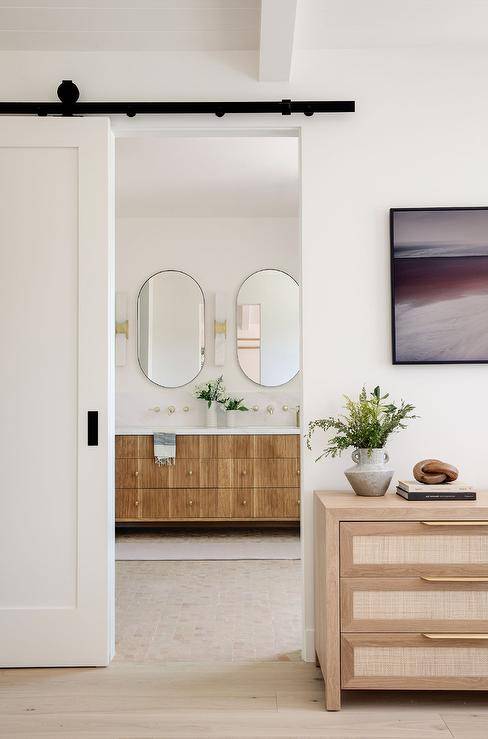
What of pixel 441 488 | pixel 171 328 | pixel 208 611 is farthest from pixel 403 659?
pixel 171 328

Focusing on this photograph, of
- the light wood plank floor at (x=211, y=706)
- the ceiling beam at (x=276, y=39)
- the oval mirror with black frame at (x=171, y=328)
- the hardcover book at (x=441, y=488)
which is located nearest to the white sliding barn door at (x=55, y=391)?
the light wood plank floor at (x=211, y=706)

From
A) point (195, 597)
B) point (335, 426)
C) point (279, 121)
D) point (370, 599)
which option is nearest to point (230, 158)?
point (279, 121)

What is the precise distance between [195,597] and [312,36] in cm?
296

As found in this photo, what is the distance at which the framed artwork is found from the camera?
115 inches

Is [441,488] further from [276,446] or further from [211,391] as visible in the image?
[211,391]

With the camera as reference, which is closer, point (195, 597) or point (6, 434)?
point (6, 434)

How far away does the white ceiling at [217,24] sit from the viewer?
266 cm

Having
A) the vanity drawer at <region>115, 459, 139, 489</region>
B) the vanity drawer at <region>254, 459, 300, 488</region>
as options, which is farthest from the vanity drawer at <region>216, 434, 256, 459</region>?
the vanity drawer at <region>115, 459, 139, 489</region>

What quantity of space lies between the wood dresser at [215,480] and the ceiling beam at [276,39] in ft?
10.00

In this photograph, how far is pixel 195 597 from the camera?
3832 millimetres

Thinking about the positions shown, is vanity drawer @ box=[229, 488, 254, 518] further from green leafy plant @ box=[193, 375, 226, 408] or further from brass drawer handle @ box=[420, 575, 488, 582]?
brass drawer handle @ box=[420, 575, 488, 582]

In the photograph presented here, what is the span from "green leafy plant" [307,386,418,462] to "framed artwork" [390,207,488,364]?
23 centimetres

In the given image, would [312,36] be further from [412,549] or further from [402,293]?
[412,549]

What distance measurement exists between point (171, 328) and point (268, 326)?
2.83 ft
